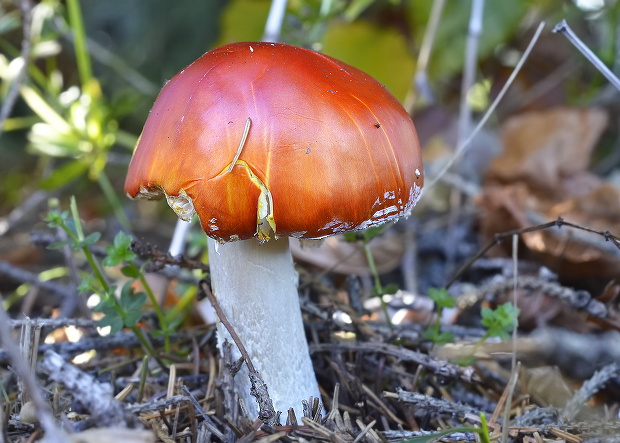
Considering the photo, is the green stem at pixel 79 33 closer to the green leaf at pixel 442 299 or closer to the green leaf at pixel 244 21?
the green leaf at pixel 244 21

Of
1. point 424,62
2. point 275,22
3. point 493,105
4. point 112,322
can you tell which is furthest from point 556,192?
point 112,322

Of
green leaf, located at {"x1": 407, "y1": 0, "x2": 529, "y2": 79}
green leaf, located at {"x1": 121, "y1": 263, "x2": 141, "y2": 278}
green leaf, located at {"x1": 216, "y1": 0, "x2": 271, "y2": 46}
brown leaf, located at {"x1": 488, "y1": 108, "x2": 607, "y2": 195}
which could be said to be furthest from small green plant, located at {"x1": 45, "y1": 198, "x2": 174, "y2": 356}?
green leaf, located at {"x1": 407, "y1": 0, "x2": 529, "y2": 79}

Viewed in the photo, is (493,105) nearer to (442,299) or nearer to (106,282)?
(442,299)

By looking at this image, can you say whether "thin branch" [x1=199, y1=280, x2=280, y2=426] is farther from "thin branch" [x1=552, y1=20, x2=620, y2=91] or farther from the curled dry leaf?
A: the curled dry leaf

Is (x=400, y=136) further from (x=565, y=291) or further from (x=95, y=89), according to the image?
(x=95, y=89)

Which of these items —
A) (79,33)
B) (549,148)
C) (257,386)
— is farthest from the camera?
(549,148)

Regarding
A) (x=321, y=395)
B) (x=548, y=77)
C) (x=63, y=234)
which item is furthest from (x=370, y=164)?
(x=548, y=77)
